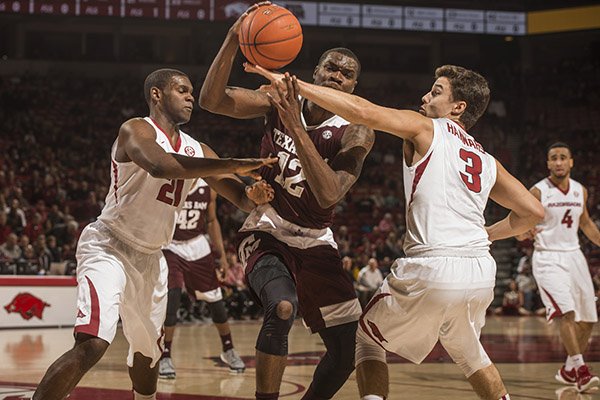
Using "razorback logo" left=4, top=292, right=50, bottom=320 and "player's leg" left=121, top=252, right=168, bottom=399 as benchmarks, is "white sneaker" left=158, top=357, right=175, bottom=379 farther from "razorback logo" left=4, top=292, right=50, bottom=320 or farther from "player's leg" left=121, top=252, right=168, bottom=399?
"razorback logo" left=4, top=292, right=50, bottom=320

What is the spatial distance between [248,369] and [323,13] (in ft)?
47.8

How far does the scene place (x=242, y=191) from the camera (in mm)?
5609

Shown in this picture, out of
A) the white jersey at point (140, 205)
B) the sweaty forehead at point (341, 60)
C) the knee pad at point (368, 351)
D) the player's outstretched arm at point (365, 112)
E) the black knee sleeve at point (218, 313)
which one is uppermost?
the sweaty forehead at point (341, 60)

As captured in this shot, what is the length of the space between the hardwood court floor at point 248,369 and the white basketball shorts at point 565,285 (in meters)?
0.70

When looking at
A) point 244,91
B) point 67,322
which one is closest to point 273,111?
point 244,91

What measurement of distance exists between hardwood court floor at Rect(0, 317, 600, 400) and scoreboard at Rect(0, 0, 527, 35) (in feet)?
28.7

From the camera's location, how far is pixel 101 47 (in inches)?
1063

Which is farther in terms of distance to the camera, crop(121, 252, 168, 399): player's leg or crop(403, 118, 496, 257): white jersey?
crop(121, 252, 168, 399): player's leg

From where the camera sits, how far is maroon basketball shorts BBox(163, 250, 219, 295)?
372 inches

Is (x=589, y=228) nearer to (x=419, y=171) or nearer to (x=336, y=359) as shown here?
(x=336, y=359)

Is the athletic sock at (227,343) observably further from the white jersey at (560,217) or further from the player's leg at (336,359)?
the player's leg at (336,359)

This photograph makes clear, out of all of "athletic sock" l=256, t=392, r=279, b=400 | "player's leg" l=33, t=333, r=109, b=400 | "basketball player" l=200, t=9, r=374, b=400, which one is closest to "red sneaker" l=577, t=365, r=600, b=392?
"basketball player" l=200, t=9, r=374, b=400

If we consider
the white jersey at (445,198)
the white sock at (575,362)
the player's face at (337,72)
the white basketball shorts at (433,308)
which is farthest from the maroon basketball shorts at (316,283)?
the white sock at (575,362)

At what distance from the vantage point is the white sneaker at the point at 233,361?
8.97 metres
